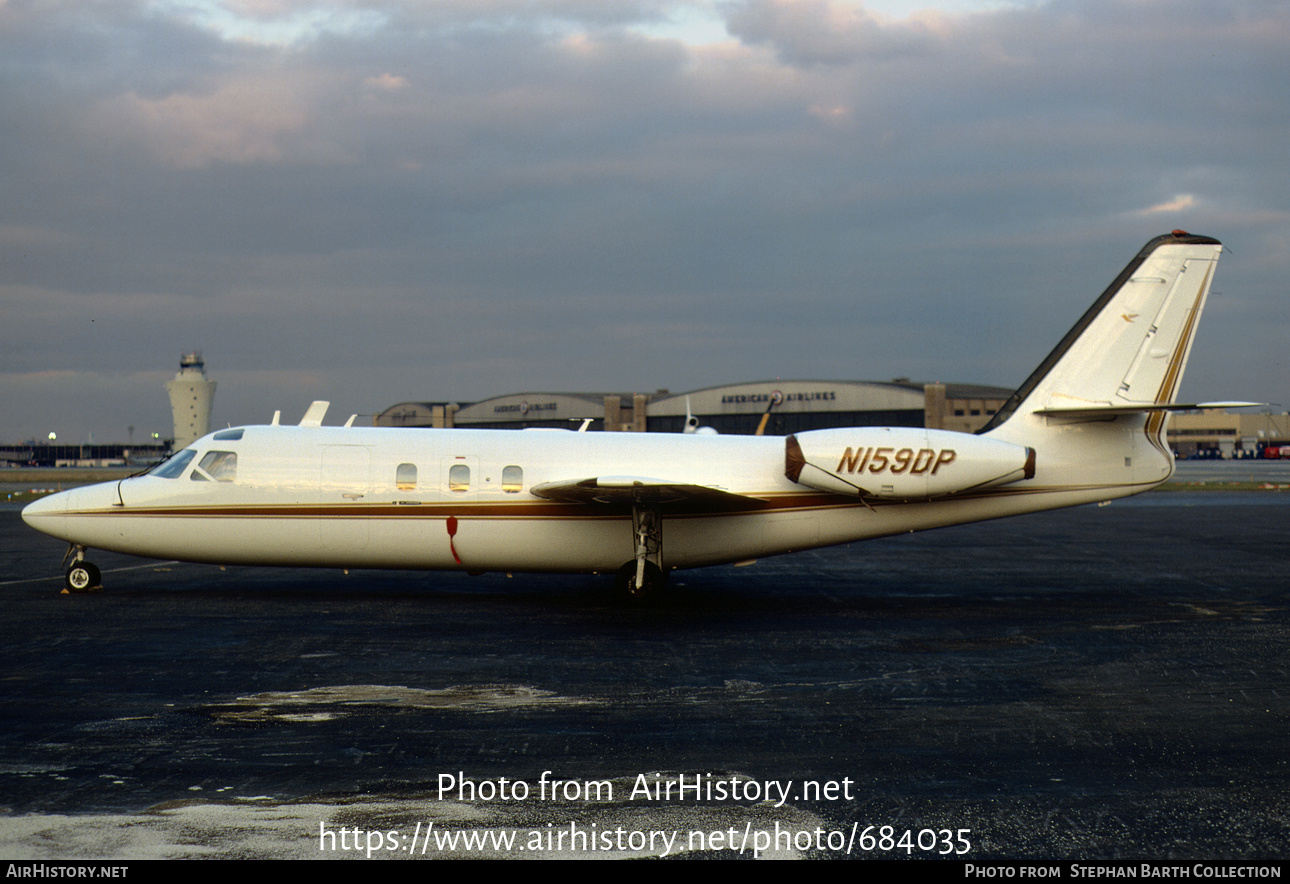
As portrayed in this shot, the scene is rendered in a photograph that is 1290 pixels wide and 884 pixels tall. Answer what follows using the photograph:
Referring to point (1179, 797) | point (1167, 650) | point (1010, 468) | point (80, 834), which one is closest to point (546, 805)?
point (80, 834)

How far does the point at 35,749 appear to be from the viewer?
7.62 meters

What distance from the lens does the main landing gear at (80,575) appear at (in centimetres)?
1633

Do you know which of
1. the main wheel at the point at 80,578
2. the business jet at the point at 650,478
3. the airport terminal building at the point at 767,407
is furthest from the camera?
the airport terminal building at the point at 767,407

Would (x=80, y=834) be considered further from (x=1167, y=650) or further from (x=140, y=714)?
(x=1167, y=650)

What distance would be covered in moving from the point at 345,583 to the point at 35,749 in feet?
34.8

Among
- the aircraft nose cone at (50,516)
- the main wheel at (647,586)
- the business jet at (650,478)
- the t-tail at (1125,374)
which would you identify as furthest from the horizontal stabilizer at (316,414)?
the t-tail at (1125,374)

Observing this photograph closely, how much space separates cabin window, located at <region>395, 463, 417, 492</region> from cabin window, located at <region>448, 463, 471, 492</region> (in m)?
0.56

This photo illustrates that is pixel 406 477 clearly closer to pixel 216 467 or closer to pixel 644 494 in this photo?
pixel 216 467

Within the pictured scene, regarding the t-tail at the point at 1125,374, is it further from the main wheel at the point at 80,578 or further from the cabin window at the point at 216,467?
the main wheel at the point at 80,578

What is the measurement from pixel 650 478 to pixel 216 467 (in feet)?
23.0

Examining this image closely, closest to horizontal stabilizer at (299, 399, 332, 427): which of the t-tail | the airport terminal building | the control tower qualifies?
the t-tail

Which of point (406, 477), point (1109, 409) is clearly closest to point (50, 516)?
point (406, 477)

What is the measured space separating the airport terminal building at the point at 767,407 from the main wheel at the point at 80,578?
62.7 metres

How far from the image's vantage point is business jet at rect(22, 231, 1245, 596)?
15.5 m
